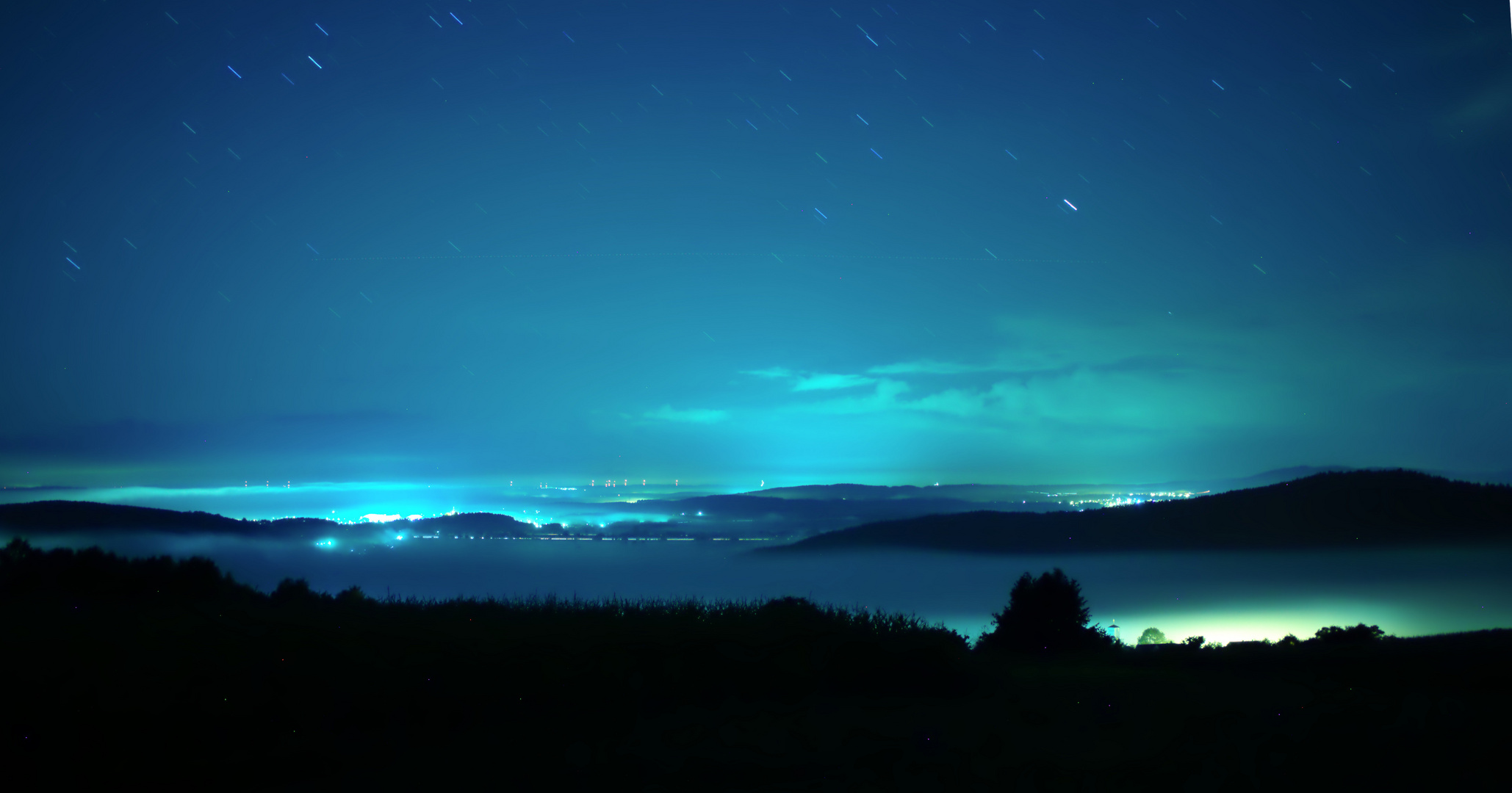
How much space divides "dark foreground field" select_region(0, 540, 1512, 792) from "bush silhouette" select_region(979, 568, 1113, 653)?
1274 centimetres

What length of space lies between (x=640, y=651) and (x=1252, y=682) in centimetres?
1037

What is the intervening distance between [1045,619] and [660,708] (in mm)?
20990

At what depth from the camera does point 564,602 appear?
1611 centimetres

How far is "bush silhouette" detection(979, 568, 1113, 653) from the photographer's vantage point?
94.1ft

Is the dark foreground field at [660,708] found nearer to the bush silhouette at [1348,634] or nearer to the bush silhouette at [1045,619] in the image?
the bush silhouette at [1348,634]

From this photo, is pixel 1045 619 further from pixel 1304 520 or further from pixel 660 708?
pixel 1304 520

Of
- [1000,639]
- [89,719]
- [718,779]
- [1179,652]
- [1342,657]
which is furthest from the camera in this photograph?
[1000,639]

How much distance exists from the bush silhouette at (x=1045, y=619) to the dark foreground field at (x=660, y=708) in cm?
1274

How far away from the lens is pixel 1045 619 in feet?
96.1

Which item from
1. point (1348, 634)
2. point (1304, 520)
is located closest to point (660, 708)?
point (1348, 634)

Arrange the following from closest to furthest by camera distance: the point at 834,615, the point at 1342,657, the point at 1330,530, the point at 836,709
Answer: the point at 836,709
the point at 834,615
the point at 1342,657
the point at 1330,530

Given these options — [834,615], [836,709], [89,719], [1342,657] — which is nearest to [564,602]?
[834,615]

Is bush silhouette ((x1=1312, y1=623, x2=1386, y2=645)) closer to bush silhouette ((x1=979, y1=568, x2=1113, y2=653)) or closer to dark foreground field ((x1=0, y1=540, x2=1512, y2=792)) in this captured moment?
dark foreground field ((x1=0, y1=540, x2=1512, y2=792))

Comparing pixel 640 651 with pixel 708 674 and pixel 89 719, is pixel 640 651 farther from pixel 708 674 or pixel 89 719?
pixel 89 719
